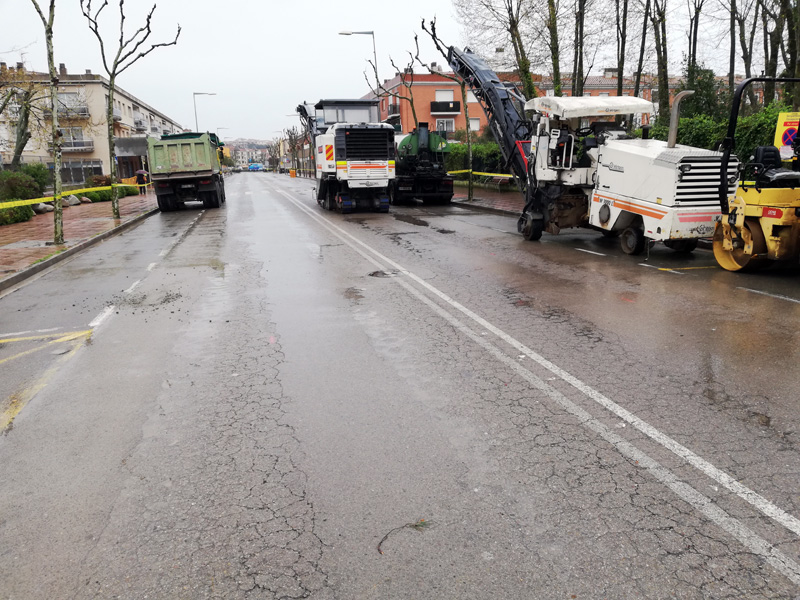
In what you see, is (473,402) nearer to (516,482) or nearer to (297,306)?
(516,482)

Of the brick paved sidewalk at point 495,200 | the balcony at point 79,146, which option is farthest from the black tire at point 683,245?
the balcony at point 79,146

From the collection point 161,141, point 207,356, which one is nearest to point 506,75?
point 161,141

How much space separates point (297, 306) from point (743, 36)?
106 feet

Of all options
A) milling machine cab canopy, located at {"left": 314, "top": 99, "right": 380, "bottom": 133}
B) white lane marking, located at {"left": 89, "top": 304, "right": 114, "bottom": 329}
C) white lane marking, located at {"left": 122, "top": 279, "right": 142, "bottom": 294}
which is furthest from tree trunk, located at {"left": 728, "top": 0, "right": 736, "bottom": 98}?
white lane marking, located at {"left": 89, "top": 304, "right": 114, "bottom": 329}

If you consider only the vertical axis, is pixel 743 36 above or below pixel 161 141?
above

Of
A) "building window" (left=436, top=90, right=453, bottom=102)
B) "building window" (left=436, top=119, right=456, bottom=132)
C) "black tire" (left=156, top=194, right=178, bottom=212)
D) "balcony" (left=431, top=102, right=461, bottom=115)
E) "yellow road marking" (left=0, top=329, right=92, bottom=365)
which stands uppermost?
"building window" (left=436, top=90, right=453, bottom=102)

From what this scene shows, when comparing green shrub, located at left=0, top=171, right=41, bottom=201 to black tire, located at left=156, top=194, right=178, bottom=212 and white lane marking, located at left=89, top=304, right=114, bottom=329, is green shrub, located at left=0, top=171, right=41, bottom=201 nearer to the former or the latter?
black tire, located at left=156, top=194, right=178, bottom=212

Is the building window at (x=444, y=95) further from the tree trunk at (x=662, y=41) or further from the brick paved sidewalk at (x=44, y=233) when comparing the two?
the brick paved sidewalk at (x=44, y=233)

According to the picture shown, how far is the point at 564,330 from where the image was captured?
659cm

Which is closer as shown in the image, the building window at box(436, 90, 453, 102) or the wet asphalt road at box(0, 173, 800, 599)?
the wet asphalt road at box(0, 173, 800, 599)

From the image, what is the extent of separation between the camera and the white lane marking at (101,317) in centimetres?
742

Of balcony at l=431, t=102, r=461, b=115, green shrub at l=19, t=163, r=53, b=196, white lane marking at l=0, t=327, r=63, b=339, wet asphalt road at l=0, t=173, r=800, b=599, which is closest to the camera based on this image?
wet asphalt road at l=0, t=173, r=800, b=599

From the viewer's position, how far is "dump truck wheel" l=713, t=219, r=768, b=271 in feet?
29.1

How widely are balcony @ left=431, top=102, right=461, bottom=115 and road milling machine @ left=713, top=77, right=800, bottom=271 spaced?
60.4 meters
